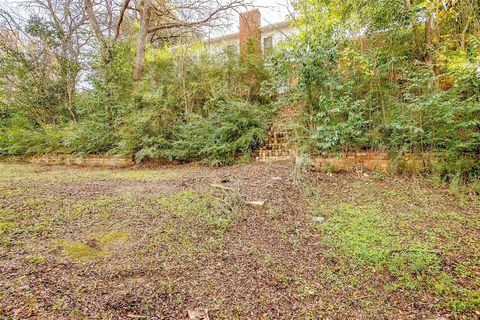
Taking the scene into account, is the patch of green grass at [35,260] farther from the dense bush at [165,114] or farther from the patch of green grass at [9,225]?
the dense bush at [165,114]

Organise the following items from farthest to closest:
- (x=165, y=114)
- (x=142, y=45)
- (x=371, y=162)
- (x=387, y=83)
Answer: (x=142, y=45)
(x=165, y=114)
(x=387, y=83)
(x=371, y=162)

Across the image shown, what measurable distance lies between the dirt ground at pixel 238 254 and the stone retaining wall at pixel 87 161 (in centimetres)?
304

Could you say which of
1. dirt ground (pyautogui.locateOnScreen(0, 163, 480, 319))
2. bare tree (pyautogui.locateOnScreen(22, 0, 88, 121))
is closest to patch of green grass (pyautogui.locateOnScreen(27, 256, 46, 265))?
dirt ground (pyautogui.locateOnScreen(0, 163, 480, 319))

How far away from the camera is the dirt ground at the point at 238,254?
144 centimetres

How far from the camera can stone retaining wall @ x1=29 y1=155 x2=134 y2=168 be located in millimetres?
6280

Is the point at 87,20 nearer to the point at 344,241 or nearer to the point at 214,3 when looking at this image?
the point at 214,3

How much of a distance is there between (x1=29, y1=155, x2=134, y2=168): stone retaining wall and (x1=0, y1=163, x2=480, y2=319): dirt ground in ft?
9.97

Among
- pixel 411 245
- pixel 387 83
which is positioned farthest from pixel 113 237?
pixel 387 83

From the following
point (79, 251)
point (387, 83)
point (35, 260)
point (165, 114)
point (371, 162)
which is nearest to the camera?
point (35, 260)

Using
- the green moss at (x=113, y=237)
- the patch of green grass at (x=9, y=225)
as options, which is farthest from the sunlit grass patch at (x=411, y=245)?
the patch of green grass at (x=9, y=225)

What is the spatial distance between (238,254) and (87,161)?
6.40 meters

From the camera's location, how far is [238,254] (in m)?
1.98

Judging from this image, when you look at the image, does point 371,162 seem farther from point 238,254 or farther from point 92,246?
point 92,246

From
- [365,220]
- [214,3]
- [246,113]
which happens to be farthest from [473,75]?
[214,3]
